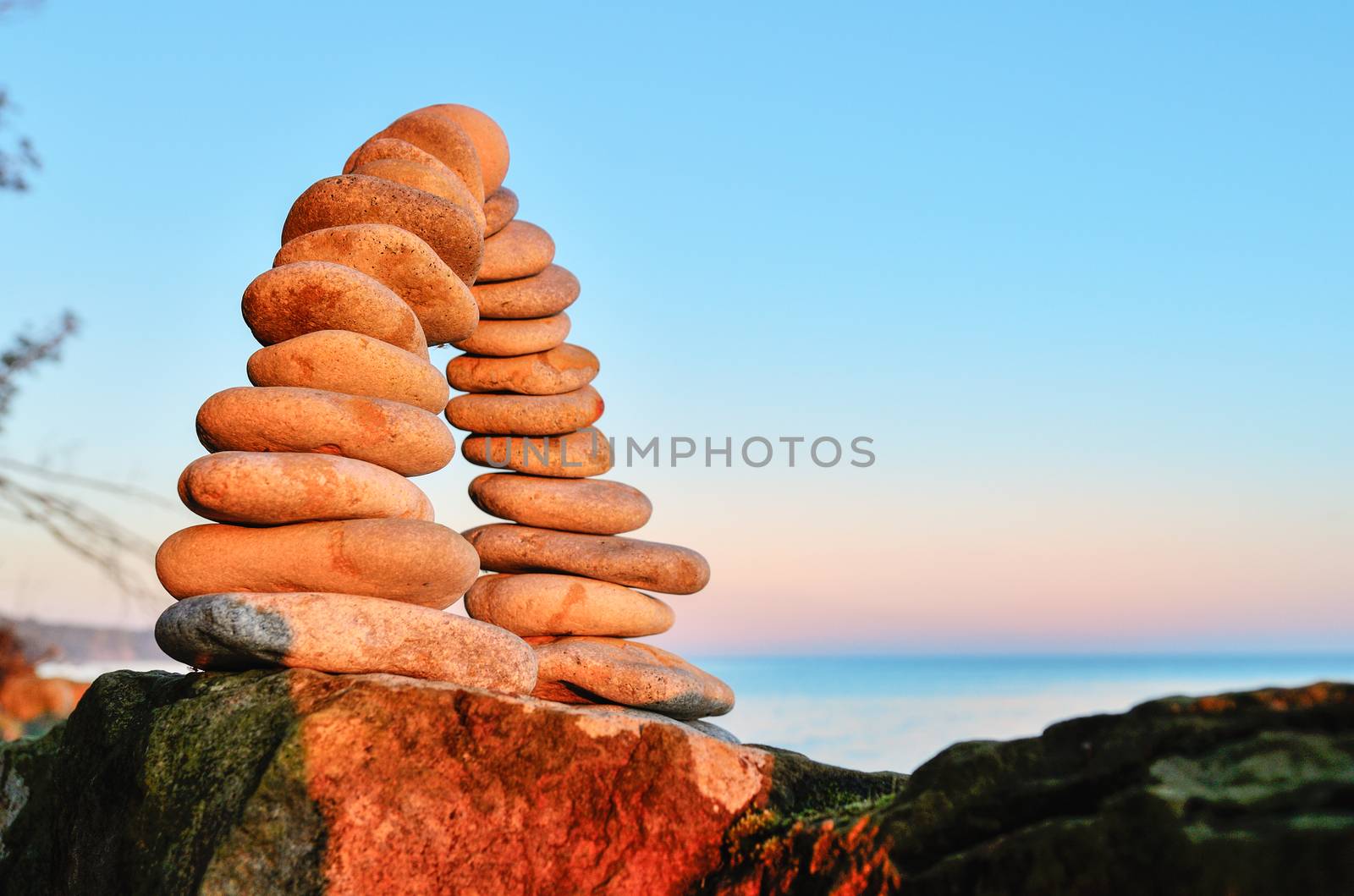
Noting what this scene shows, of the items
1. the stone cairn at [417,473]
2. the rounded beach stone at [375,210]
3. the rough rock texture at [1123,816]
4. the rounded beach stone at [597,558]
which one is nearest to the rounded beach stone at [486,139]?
the stone cairn at [417,473]

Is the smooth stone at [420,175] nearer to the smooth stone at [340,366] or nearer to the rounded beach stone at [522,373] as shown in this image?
the rounded beach stone at [522,373]

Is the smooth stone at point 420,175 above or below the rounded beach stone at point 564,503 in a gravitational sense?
above

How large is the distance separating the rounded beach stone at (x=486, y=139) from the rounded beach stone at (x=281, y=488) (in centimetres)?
374

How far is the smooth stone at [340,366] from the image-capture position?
6.98 metres

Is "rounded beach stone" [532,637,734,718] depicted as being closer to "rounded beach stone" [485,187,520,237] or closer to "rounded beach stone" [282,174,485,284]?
"rounded beach stone" [282,174,485,284]

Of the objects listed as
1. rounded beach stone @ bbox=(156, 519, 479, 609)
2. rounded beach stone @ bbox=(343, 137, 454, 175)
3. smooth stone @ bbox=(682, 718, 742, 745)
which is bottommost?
smooth stone @ bbox=(682, 718, 742, 745)

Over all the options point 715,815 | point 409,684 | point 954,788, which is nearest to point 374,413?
point 409,684

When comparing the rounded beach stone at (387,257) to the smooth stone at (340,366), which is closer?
the smooth stone at (340,366)

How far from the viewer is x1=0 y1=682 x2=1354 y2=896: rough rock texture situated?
3482 millimetres

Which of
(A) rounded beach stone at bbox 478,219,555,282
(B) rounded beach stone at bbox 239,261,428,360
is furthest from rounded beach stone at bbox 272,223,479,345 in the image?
(A) rounded beach stone at bbox 478,219,555,282

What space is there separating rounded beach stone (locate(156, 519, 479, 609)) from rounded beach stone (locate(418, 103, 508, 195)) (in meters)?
4.02

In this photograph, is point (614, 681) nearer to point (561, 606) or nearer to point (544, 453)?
point (561, 606)

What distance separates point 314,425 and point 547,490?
3.00 m

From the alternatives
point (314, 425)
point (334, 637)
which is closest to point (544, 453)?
point (314, 425)
